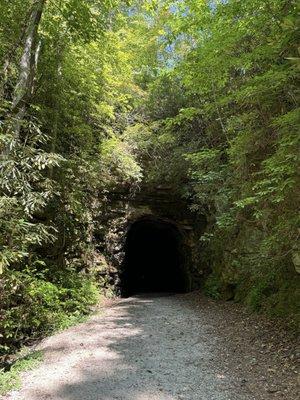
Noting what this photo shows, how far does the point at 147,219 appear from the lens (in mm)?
14812

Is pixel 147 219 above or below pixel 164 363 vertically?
above

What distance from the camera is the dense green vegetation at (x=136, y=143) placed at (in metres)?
5.41

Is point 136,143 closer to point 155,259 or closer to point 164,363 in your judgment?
point 164,363

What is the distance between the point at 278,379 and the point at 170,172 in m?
8.52

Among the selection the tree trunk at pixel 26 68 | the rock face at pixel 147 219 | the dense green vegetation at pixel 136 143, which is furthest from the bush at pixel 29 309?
the rock face at pixel 147 219

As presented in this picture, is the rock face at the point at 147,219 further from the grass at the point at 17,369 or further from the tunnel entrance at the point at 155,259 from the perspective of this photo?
the grass at the point at 17,369

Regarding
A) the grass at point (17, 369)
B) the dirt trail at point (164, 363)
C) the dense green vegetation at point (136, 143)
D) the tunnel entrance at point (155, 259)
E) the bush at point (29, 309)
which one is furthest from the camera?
the tunnel entrance at point (155, 259)

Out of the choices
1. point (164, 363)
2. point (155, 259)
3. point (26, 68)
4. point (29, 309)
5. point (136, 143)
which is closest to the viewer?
point (164, 363)

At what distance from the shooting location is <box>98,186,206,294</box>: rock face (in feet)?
43.0

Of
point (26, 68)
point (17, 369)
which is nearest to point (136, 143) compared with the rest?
point (26, 68)

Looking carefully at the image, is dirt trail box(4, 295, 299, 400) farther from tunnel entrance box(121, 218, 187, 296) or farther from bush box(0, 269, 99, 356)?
tunnel entrance box(121, 218, 187, 296)

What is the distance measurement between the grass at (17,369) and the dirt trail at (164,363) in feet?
0.47

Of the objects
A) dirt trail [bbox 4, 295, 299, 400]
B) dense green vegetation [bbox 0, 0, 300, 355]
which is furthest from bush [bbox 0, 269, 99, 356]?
dirt trail [bbox 4, 295, 299, 400]

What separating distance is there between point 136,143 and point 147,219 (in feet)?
11.5
